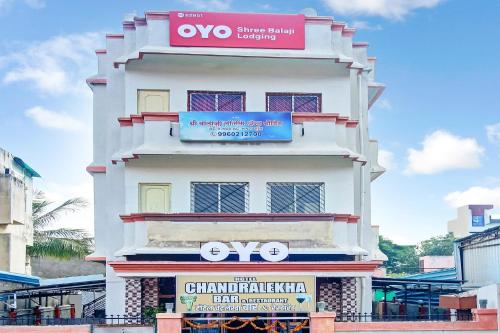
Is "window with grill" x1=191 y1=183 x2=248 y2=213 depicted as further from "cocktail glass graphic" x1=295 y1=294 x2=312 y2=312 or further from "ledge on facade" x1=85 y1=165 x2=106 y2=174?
"cocktail glass graphic" x1=295 y1=294 x2=312 y2=312

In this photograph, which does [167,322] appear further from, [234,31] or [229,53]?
[234,31]

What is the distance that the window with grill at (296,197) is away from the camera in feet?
70.1

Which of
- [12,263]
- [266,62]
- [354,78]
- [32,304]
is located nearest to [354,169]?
[354,78]

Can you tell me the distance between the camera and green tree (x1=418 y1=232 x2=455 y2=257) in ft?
231

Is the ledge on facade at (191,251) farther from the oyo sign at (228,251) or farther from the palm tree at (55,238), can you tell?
the palm tree at (55,238)

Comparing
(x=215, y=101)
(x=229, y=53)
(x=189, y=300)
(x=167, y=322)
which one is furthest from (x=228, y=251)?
(x=229, y=53)

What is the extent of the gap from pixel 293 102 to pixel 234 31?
304 cm

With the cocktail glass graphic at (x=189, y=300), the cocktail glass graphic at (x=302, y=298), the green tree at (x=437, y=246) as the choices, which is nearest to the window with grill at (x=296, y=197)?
the cocktail glass graphic at (x=302, y=298)

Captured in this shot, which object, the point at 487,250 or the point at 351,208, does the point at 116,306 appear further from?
the point at 487,250

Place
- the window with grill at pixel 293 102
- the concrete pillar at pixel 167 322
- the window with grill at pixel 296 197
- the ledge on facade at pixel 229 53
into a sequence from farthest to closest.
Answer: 1. the window with grill at pixel 293 102
2. the window with grill at pixel 296 197
3. the ledge on facade at pixel 229 53
4. the concrete pillar at pixel 167 322

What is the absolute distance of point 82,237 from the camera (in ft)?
116

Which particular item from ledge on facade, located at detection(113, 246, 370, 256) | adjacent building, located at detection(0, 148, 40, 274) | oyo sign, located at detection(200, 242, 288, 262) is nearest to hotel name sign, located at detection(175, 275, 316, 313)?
oyo sign, located at detection(200, 242, 288, 262)

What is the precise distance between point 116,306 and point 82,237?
50.8ft

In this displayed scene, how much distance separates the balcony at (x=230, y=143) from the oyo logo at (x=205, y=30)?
2864 millimetres
